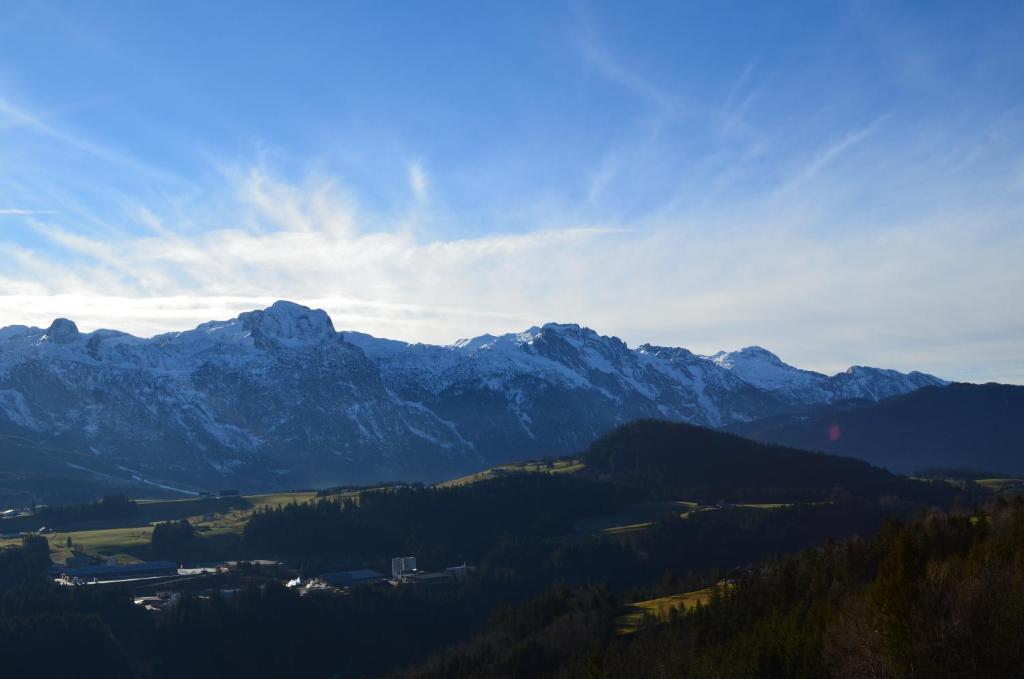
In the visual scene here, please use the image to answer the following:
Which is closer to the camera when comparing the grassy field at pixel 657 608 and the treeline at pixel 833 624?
the treeline at pixel 833 624

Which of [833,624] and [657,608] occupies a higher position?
[833,624]

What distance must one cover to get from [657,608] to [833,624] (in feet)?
219

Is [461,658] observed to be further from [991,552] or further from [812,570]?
[991,552]

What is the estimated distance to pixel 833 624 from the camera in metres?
81.6


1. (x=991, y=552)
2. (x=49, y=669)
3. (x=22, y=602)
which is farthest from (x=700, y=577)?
(x=22, y=602)

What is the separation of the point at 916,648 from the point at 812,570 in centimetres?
6559

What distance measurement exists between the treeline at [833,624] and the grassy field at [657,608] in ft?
7.80

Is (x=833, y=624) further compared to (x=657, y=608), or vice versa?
(x=657, y=608)

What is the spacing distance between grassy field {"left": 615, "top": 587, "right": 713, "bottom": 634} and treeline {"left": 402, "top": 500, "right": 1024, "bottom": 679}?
7.80 feet

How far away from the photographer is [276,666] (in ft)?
604

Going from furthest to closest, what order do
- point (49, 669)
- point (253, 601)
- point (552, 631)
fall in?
point (253, 601) < point (49, 669) < point (552, 631)

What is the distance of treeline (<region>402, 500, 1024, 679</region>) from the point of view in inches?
2489

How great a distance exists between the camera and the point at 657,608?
480 ft

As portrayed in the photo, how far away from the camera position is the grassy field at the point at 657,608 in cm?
13475
